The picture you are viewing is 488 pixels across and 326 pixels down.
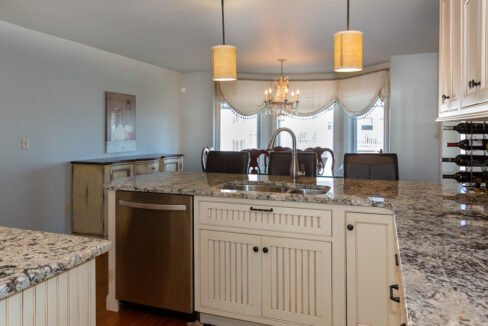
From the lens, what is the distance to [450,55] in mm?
1861

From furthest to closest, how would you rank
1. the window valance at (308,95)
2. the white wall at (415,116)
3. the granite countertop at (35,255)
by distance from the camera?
the window valance at (308,95), the white wall at (415,116), the granite countertop at (35,255)

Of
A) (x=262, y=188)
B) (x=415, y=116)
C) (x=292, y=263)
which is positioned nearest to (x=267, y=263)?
(x=292, y=263)

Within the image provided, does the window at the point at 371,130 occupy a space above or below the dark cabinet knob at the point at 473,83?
above

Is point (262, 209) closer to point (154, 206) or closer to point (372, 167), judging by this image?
point (154, 206)

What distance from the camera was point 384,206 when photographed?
1.94 metres

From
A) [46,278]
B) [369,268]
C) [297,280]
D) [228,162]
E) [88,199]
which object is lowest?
[297,280]

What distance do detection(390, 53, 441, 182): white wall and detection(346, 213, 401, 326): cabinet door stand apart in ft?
11.2

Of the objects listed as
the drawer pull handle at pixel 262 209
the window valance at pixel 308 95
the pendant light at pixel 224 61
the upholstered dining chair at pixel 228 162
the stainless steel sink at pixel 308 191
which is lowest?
the drawer pull handle at pixel 262 209

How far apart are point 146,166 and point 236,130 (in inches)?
87.5

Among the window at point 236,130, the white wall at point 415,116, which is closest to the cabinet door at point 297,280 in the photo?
the white wall at point 415,116

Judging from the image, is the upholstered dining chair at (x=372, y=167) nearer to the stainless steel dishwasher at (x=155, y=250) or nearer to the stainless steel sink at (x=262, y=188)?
the stainless steel sink at (x=262, y=188)

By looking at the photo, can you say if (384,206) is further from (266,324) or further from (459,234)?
(266,324)

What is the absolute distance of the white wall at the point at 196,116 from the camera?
6.23m

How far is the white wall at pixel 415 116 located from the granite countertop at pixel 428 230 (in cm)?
266
